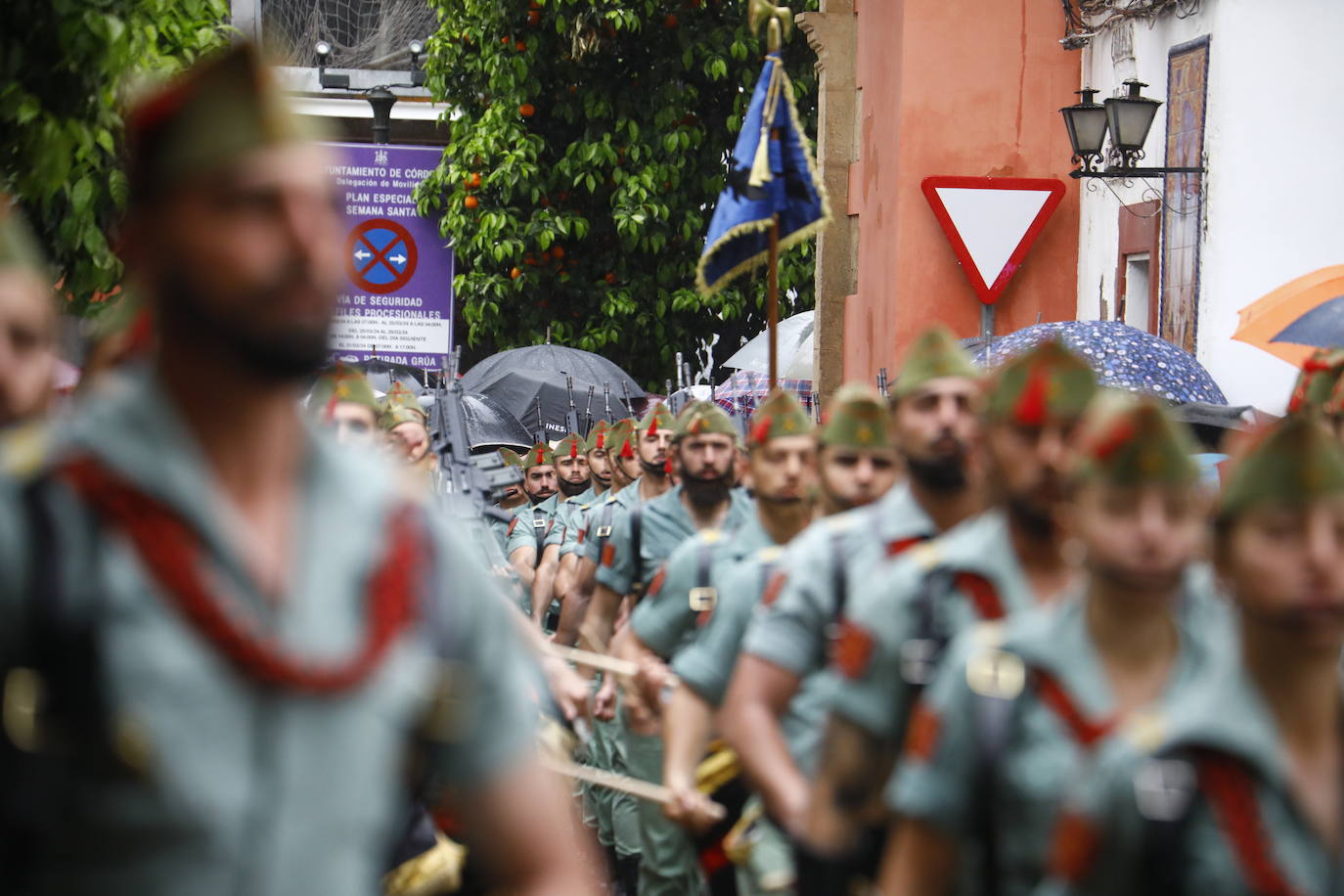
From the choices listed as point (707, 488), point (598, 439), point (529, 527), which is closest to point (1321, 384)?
point (707, 488)

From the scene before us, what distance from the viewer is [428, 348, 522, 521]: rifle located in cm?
1162

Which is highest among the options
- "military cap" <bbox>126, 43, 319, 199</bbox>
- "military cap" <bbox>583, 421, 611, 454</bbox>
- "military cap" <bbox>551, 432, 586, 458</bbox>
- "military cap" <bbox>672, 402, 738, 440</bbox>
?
"military cap" <bbox>126, 43, 319, 199</bbox>

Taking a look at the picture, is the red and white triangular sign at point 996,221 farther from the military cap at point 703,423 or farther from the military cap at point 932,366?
the military cap at point 932,366

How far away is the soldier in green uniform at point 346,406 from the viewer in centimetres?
839

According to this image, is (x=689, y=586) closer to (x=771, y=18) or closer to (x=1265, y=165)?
(x=771, y=18)

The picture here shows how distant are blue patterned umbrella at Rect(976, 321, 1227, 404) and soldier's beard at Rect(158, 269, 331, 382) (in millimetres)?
11131

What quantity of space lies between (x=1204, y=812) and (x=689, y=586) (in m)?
5.08

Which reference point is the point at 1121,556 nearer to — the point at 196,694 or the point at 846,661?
the point at 846,661

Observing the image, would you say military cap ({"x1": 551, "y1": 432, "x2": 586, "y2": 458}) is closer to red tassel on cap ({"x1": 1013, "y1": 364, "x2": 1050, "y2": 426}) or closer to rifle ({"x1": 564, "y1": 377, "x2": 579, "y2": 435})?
A: rifle ({"x1": 564, "y1": 377, "x2": 579, "y2": 435})

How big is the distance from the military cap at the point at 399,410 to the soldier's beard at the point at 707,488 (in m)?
1.37

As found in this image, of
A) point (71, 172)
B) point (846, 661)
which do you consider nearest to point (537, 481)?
point (71, 172)

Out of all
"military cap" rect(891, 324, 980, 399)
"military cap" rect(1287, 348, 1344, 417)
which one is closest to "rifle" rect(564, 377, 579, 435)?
"military cap" rect(1287, 348, 1344, 417)

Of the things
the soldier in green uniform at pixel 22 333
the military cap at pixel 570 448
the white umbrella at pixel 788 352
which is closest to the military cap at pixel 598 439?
the military cap at pixel 570 448

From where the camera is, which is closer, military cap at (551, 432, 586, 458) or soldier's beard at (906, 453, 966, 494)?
soldier's beard at (906, 453, 966, 494)
